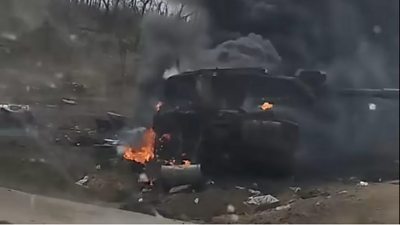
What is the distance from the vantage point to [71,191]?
4.46 m

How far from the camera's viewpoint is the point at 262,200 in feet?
15.1

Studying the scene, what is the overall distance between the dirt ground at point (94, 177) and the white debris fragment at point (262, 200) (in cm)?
3

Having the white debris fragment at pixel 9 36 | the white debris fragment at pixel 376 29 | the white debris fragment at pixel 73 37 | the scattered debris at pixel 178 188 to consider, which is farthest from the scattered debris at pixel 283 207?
the white debris fragment at pixel 9 36

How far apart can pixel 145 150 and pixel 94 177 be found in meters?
0.42

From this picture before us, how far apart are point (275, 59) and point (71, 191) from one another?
6.06 feet

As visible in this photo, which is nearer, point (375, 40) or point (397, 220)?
point (397, 220)

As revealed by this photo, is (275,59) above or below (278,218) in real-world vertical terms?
above

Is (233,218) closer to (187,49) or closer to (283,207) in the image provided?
(283,207)

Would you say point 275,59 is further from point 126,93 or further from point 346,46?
point 126,93

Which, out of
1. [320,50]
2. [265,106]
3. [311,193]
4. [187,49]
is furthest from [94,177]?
[320,50]

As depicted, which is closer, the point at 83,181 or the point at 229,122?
the point at 83,181

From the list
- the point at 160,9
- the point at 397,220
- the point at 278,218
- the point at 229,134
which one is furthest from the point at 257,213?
the point at 160,9

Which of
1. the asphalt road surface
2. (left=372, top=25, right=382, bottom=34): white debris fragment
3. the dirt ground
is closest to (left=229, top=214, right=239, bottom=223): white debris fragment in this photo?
the dirt ground

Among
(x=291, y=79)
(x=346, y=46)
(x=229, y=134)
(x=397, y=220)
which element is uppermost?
(x=346, y=46)
